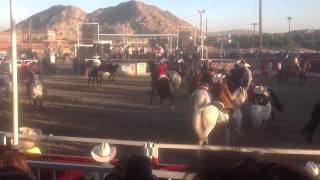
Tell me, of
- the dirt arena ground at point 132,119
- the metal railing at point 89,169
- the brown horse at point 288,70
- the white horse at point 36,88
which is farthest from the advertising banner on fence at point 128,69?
the metal railing at point 89,169

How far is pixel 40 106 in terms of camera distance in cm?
1936

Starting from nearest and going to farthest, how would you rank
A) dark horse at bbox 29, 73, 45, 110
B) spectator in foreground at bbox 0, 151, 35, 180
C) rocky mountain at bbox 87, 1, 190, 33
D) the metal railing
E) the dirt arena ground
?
spectator in foreground at bbox 0, 151, 35, 180 < the metal railing < the dirt arena ground < dark horse at bbox 29, 73, 45, 110 < rocky mountain at bbox 87, 1, 190, 33

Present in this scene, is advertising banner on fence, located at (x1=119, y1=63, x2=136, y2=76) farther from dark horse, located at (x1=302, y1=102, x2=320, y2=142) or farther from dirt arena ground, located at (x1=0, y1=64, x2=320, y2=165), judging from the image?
dark horse, located at (x1=302, y1=102, x2=320, y2=142)

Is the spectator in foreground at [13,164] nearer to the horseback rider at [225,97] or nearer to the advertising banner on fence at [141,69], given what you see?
the horseback rider at [225,97]

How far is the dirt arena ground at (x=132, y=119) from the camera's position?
1247 cm

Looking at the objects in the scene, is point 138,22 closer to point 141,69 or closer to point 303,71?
point 141,69

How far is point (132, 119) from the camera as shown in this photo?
1622 centimetres

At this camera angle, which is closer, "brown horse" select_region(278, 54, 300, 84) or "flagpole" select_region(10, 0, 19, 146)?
"flagpole" select_region(10, 0, 19, 146)

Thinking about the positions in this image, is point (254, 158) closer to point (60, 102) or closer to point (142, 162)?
point (142, 162)

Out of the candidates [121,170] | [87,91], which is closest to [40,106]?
[87,91]

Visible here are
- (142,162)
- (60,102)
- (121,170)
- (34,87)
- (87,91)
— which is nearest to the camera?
(142,162)

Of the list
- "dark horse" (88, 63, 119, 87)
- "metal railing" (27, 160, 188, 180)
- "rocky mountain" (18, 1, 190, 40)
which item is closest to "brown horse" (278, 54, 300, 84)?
"dark horse" (88, 63, 119, 87)

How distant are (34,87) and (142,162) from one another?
15475mm

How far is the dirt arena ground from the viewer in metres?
12.5
